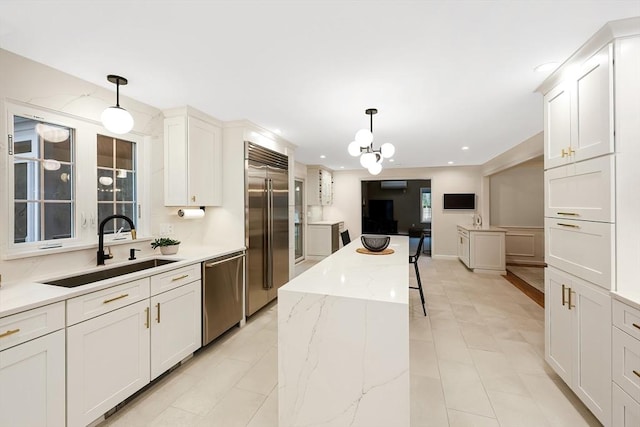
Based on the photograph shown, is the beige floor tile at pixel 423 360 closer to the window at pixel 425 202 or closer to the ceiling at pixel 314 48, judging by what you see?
the ceiling at pixel 314 48

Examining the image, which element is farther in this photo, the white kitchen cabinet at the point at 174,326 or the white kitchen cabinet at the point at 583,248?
the white kitchen cabinet at the point at 174,326

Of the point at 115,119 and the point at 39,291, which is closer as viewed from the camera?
the point at 39,291

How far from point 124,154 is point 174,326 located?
66.4 inches

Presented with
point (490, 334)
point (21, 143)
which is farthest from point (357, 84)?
point (490, 334)

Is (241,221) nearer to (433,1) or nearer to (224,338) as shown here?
(224,338)

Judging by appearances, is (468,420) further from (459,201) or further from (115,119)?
(459,201)

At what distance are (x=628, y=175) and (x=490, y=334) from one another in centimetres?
208

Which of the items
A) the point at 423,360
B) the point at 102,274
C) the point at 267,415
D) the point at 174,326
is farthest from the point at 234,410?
the point at 423,360

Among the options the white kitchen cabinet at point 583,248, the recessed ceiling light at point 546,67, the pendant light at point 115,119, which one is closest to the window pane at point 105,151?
the pendant light at point 115,119

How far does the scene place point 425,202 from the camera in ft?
31.0

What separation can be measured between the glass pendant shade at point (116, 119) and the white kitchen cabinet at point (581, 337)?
3378 mm

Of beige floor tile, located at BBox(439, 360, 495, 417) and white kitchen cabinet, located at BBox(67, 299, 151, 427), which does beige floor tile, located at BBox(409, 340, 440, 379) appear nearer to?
beige floor tile, located at BBox(439, 360, 495, 417)

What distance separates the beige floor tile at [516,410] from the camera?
1739 mm

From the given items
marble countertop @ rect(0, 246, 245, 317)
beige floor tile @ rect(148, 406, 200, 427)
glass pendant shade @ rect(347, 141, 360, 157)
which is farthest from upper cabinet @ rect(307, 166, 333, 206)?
beige floor tile @ rect(148, 406, 200, 427)
